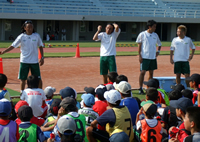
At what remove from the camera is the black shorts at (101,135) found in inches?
207

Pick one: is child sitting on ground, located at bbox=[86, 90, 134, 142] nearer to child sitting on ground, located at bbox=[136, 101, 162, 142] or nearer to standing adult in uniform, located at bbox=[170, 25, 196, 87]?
child sitting on ground, located at bbox=[136, 101, 162, 142]

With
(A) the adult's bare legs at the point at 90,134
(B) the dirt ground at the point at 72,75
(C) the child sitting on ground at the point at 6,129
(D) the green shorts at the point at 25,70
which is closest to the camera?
(C) the child sitting on ground at the point at 6,129

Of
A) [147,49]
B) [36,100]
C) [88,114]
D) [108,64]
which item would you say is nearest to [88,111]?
[88,114]

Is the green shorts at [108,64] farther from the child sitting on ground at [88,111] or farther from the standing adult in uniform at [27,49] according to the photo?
the child sitting on ground at [88,111]

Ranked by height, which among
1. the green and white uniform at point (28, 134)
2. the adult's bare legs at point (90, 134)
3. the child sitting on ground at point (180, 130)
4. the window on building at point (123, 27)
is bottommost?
the adult's bare legs at point (90, 134)

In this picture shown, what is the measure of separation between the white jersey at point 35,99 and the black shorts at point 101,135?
1749 mm

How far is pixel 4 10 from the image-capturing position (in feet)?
137

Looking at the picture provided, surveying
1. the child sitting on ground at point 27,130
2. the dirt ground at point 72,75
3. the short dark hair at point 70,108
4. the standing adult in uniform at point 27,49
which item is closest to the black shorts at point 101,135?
the short dark hair at point 70,108

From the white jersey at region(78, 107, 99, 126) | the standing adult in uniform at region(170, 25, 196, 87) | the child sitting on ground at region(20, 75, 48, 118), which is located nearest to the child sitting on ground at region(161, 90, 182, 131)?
the white jersey at region(78, 107, 99, 126)

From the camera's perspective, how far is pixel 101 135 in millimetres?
5246

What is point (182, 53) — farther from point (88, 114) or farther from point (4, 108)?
Answer: point (4, 108)

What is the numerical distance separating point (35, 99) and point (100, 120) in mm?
1968

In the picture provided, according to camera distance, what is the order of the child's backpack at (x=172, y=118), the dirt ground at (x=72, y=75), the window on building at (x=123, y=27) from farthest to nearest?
the window on building at (x=123, y=27) < the dirt ground at (x=72, y=75) < the child's backpack at (x=172, y=118)

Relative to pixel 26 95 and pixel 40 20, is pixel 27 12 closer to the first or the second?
pixel 40 20
